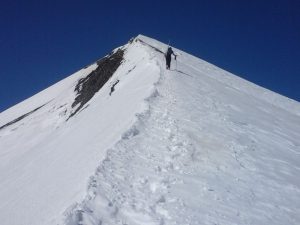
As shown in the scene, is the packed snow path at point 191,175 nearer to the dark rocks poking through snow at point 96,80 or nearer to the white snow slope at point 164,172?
the white snow slope at point 164,172

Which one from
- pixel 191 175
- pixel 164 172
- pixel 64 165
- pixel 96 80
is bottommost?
pixel 64 165

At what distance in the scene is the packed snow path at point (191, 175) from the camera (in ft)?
25.3

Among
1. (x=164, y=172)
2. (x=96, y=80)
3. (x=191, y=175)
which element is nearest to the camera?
(x=164, y=172)

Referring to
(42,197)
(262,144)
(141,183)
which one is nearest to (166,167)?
(141,183)

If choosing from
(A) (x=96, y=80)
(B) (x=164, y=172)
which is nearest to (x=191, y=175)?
(B) (x=164, y=172)

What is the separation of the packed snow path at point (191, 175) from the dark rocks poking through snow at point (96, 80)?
46.3 feet

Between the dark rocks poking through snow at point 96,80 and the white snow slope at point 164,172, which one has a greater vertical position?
the dark rocks poking through snow at point 96,80

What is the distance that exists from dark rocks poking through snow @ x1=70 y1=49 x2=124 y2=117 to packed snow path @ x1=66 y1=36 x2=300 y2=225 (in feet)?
46.3

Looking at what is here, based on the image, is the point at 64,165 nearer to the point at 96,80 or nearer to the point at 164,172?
the point at 164,172

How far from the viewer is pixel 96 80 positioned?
3175 cm

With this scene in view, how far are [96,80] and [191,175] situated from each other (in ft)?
75.6

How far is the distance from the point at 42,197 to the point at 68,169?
1.48 meters

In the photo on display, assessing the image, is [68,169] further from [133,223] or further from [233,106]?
[233,106]

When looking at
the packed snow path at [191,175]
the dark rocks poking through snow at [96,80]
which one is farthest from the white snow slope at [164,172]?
the dark rocks poking through snow at [96,80]
